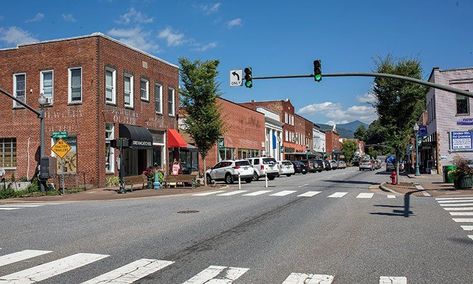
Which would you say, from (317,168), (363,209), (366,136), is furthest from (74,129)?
(366,136)

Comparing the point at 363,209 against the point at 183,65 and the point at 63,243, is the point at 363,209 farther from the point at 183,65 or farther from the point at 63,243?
the point at 183,65

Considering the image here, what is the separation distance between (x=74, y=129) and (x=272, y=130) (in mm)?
47290

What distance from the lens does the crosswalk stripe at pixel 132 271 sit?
6.70 metres

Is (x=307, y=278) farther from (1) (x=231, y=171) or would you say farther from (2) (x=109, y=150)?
(1) (x=231, y=171)

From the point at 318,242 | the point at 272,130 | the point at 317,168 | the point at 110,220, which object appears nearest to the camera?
the point at 318,242

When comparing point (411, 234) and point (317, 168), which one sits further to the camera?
point (317, 168)

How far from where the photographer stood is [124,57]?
31.8 metres

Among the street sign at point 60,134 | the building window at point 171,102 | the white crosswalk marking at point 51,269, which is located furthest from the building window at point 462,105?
the white crosswalk marking at point 51,269

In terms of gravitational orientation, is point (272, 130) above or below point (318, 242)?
above

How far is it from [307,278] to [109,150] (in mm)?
24910

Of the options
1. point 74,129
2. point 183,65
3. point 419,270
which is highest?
point 183,65

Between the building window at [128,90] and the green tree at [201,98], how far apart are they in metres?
3.44

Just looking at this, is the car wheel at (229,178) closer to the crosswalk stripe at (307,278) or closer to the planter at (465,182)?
the planter at (465,182)

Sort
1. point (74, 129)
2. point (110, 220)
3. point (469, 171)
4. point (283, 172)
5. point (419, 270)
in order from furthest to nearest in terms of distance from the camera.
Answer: point (283, 172), point (74, 129), point (469, 171), point (110, 220), point (419, 270)
